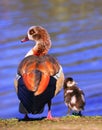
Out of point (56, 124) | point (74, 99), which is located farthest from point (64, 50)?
point (56, 124)

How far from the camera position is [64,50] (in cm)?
1452

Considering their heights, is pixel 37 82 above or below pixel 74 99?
above

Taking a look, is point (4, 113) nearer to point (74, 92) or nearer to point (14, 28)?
point (74, 92)

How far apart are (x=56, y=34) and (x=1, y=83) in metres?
7.39

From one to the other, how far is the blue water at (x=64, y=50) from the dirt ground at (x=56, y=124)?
2872mm

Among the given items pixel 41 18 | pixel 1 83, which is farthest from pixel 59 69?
pixel 41 18

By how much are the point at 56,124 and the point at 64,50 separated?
29.7ft

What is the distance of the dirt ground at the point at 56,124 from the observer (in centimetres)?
534

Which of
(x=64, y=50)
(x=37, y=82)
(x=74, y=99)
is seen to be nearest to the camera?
(x=37, y=82)

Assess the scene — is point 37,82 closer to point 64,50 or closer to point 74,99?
point 74,99

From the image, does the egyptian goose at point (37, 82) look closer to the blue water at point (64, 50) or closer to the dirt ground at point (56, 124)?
the dirt ground at point (56, 124)

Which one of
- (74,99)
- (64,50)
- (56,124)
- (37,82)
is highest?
(37,82)

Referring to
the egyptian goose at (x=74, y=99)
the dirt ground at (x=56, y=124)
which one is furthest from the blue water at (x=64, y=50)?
the dirt ground at (x=56, y=124)

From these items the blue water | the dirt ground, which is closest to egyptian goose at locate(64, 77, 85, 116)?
the blue water
